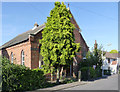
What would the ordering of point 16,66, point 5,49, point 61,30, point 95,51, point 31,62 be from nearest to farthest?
point 16,66 < point 61,30 < point 31,62 < point 5,49 < point 95,51

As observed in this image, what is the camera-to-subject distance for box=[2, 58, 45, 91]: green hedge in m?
9.59

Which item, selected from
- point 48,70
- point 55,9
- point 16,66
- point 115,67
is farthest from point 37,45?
point 115,67

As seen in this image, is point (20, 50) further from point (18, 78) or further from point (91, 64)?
point (91, 64)

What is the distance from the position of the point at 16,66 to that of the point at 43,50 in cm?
506

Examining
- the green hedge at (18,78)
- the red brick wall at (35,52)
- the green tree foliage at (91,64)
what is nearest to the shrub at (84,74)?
the green tree foliage at (91,64)

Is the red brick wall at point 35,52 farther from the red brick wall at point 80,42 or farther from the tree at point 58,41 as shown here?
the red brick wall at point 80,42

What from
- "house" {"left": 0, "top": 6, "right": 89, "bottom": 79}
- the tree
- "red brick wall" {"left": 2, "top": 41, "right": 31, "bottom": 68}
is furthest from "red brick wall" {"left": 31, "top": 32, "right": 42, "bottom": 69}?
the tree

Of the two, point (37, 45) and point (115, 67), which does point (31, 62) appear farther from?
point (115, 67)

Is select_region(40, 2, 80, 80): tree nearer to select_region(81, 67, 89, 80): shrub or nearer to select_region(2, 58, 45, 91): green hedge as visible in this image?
select_region(2, 58, 45, 91): green hedge

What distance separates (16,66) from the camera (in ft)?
34.1

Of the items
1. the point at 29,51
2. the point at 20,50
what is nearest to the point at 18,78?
the point at 29,51

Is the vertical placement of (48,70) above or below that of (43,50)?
below

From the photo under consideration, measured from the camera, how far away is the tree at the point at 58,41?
13.8 metres

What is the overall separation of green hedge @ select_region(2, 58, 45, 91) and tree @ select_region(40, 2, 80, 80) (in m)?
2.82
